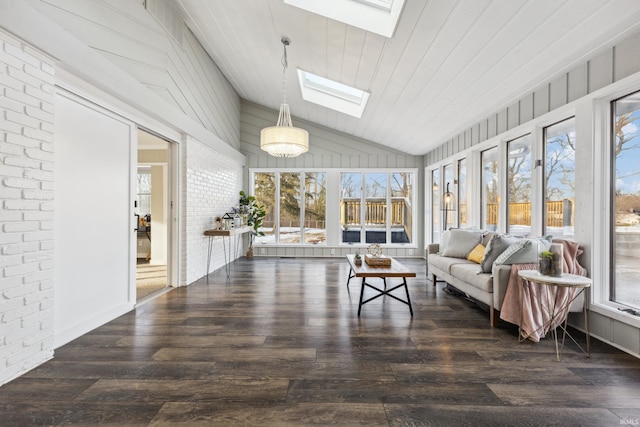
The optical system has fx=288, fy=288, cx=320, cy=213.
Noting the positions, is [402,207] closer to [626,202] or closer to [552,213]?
[552,213]

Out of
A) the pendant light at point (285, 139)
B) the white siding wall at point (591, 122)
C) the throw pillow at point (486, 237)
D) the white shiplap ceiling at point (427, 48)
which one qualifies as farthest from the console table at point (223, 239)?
the white siding wall at point (591, 122)

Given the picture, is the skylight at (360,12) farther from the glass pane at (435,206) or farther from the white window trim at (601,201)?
the glass pane at (435,206)

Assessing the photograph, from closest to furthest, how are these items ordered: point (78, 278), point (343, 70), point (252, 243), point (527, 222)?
point (78, 278) → point (527, 222) → point (343, 70) → point (252, 243)

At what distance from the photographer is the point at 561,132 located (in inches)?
120

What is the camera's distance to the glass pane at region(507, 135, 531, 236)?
353cm

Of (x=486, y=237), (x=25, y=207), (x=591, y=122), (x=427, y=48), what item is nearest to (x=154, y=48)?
(x=25, y=207)

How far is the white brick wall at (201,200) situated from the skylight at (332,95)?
2.10 metres

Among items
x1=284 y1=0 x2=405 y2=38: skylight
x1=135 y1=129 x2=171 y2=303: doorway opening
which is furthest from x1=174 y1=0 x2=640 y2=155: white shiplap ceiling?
x1=135 y1=129 x2=171 y2=303: doorway opening

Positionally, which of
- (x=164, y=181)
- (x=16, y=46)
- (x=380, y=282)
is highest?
(x=16, y=46)

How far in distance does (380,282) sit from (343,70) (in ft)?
10.3

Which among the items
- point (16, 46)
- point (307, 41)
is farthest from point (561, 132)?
point (16, 46)

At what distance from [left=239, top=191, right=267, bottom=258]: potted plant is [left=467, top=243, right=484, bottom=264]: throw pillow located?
438cm

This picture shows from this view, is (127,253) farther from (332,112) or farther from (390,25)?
(332,112)

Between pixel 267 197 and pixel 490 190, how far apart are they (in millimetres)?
4753
